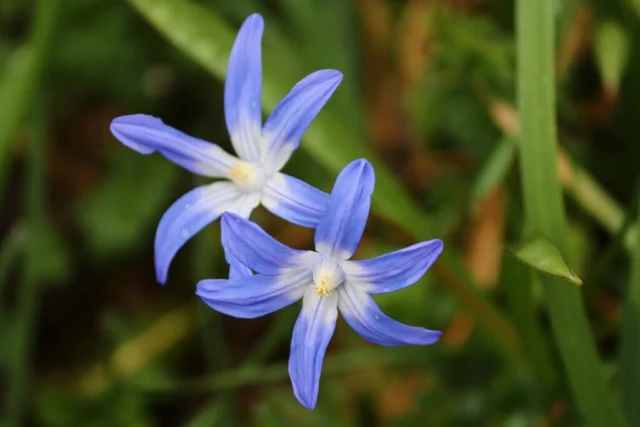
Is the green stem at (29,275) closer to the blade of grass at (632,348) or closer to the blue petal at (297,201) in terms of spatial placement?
the blue petal at (297,201)

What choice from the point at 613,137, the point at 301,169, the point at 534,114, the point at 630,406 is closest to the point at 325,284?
the point at 534,114

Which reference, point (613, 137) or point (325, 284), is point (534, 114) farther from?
point (613, 137)

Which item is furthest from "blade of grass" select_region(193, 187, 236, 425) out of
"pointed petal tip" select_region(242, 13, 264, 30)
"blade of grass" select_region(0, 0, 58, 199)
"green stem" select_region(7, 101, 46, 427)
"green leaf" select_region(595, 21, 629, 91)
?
"green leaf" select_region(595, 21, 629, 91)

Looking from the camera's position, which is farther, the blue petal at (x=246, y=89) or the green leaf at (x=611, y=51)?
the green leaf at (x=611, y=51)

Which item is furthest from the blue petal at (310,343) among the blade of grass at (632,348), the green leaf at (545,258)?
the blade of grass at (632,348)

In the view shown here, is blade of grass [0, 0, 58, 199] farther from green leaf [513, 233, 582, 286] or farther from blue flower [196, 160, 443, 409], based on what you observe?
green leaf [513, 233, 582, 286]

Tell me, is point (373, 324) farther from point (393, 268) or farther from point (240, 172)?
point (240, 172)
